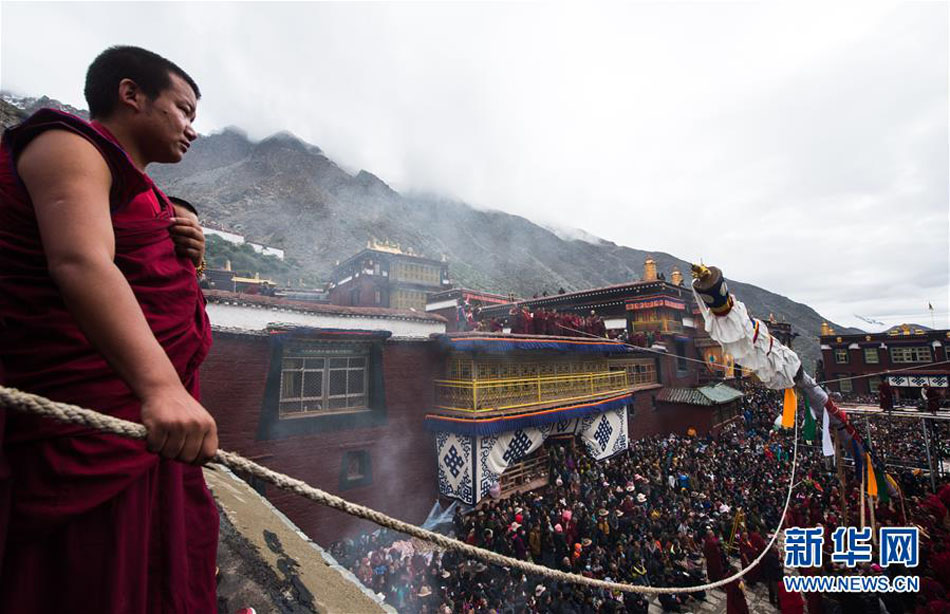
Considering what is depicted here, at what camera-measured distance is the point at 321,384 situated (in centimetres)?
1012

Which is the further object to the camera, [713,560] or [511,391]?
[511,391]

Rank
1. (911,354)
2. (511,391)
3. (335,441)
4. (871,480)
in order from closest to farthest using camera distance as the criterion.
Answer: (871,480)
(335,441)
(511,391)
(911,354)

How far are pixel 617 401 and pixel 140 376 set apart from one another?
56.5 ft

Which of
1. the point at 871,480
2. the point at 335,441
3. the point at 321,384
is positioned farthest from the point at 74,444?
the point at 871,480

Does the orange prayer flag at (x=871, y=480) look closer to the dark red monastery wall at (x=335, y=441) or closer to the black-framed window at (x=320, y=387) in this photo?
the dark red monastery wall at (x=335, y=441)

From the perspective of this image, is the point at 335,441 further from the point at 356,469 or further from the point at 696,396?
the point at 696,396

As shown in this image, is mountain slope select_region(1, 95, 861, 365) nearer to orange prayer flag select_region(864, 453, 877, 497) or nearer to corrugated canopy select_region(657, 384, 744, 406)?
corrugated canopy select_region(657, 384, 744, 406)

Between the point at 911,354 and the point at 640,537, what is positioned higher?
the point at 911,354

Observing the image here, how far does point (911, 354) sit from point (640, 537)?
40371 millimetres

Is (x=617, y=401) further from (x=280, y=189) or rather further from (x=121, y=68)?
(x=280, y=189)

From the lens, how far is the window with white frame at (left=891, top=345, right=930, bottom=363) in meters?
33.1

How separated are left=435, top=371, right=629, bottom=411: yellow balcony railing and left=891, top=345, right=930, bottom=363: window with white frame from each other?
3620 centimetres

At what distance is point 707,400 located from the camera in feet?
71.1

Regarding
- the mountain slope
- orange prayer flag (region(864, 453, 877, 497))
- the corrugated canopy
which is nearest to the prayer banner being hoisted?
orange prayer flag (region(864, 453, 877, 497))
